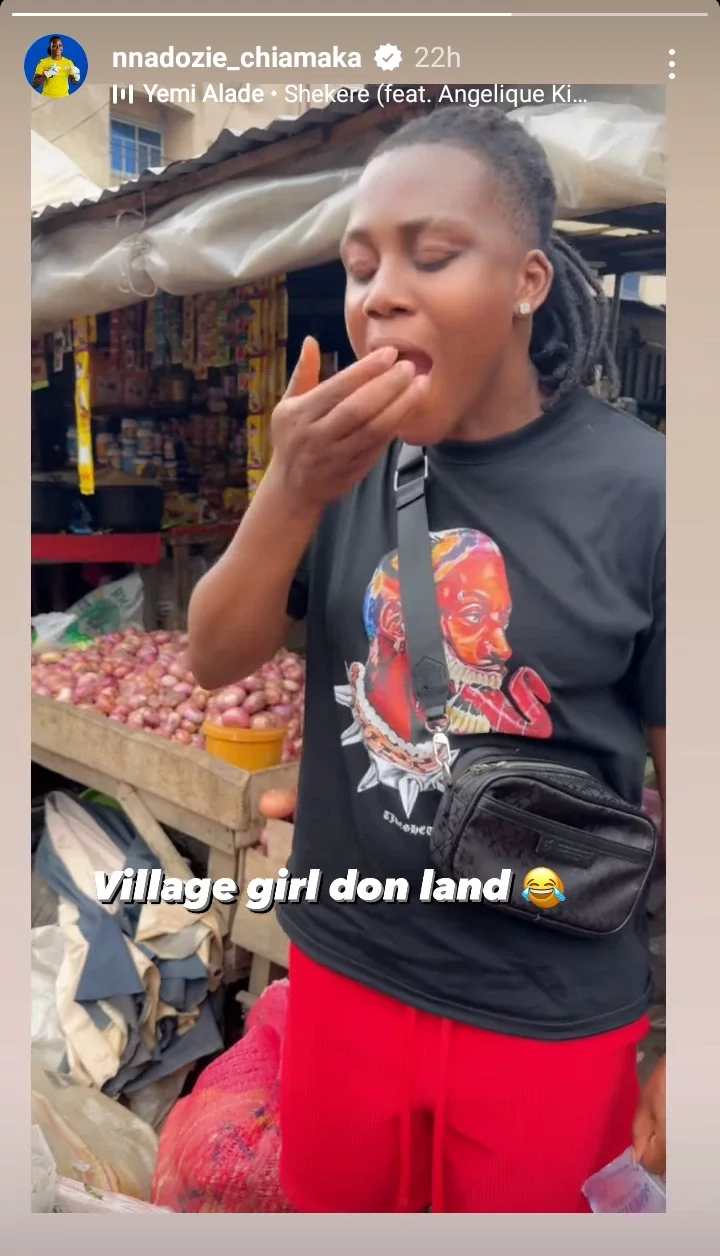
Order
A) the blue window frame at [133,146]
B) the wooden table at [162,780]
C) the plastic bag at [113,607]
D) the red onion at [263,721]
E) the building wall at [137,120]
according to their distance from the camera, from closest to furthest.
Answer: the building wall at [137,120], the blue window frame at [133,146], the wooden table at [162,780], the red onion at [263,721], the plastic bag at [113,607]

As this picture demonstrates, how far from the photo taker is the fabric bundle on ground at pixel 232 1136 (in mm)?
1658

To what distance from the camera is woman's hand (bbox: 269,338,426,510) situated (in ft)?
3.73

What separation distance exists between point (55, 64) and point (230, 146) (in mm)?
726

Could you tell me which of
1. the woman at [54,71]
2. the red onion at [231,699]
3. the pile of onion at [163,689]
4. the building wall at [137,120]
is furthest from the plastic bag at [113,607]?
the woman at [54,71]

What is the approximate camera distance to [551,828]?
3.99 ft

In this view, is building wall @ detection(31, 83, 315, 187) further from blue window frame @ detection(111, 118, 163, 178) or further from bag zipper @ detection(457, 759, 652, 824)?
bag zipper @ detection(457, 759, 652, 824)

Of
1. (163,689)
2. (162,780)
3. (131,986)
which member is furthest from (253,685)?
(131,986)

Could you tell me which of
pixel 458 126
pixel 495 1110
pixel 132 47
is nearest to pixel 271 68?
pixel 132 47

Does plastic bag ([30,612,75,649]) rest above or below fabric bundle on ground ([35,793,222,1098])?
above

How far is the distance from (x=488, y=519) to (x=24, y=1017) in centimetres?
109

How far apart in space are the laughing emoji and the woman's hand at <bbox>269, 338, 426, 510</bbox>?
1.93 ft

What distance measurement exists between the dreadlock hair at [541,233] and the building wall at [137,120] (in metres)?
Answer: 0.46

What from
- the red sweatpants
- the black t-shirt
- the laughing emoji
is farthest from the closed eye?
the red sweatpants

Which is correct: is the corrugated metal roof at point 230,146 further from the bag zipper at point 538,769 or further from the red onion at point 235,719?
the red onion at point 235,719
